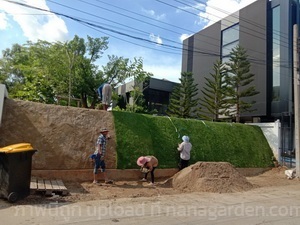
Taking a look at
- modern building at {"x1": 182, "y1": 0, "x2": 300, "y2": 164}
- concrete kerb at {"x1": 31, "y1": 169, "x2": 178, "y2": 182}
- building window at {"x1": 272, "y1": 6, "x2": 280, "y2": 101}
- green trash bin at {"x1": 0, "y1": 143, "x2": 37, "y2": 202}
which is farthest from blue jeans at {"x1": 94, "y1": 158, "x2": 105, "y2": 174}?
building window at {"x1": 272, "y1": 6, "x2": 280, "y2": 101}

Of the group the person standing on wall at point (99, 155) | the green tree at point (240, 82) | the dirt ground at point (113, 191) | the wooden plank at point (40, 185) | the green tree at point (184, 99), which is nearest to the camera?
the dirt ground at point (113, 191)

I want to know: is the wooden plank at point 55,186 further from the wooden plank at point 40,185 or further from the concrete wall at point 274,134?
the concrete wall at point 274,134

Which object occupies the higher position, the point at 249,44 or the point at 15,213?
the point at 249,44

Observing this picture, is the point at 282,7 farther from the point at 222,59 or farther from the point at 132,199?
the point at 132,199

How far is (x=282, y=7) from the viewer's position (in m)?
20.6

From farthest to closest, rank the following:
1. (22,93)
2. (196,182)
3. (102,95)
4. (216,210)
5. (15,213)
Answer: (22,93) → (102,95) → (196,182) → (216,210) → (15,213)

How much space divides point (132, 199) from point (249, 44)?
65.6ft

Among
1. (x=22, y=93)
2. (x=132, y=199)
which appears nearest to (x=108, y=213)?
(x=132, y=199)

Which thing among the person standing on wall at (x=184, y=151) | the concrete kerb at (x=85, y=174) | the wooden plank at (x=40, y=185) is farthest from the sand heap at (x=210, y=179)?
the wooden plank at (x=40, y=185)

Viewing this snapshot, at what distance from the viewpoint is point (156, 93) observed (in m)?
29.9

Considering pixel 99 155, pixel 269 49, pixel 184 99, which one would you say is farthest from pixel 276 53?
pixel 99 155

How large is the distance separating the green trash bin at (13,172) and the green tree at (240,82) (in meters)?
17.7

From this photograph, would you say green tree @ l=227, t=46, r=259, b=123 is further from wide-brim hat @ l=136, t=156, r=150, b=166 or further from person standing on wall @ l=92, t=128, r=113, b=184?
person standing on wall @ l=92, t=128, r=113, b=184

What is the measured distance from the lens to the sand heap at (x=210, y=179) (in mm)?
8363
